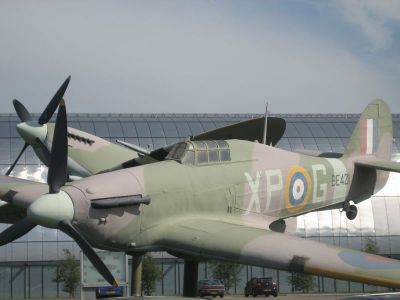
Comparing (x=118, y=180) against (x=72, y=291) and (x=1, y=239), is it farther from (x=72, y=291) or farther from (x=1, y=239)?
(x=72, y=291)

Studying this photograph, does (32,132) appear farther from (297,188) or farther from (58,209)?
(58,209)

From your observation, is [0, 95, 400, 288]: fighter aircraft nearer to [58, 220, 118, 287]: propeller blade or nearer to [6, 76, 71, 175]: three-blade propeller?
[58, 220, 118, 287]: propeller blade

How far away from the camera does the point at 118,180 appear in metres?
19.3

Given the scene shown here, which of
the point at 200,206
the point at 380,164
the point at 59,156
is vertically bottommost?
the point at 200,206

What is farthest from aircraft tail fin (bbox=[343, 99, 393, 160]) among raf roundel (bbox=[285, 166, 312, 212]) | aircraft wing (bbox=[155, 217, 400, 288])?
aircraft wing (bbox=[155, 217, 400, 288])

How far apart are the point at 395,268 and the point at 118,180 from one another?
6.67 metres

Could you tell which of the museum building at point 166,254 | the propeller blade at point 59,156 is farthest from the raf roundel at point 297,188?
the museum building at point 166,254

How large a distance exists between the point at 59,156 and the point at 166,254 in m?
42.4

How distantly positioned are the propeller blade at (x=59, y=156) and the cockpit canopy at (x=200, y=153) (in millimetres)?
3261

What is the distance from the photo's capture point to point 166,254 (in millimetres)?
60844

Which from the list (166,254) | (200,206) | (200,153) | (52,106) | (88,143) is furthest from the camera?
(166,254)

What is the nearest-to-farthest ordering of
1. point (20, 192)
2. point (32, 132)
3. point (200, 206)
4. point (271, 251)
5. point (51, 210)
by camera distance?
point (51, 210), point (271, 251), point (200, 206), point (20, 192), point (32, 132)

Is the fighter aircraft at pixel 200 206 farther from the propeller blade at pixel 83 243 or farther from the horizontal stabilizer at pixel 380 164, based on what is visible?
the horizontal stabilizer at pixel 380 164

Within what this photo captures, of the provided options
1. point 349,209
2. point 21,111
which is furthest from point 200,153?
point 21,111
